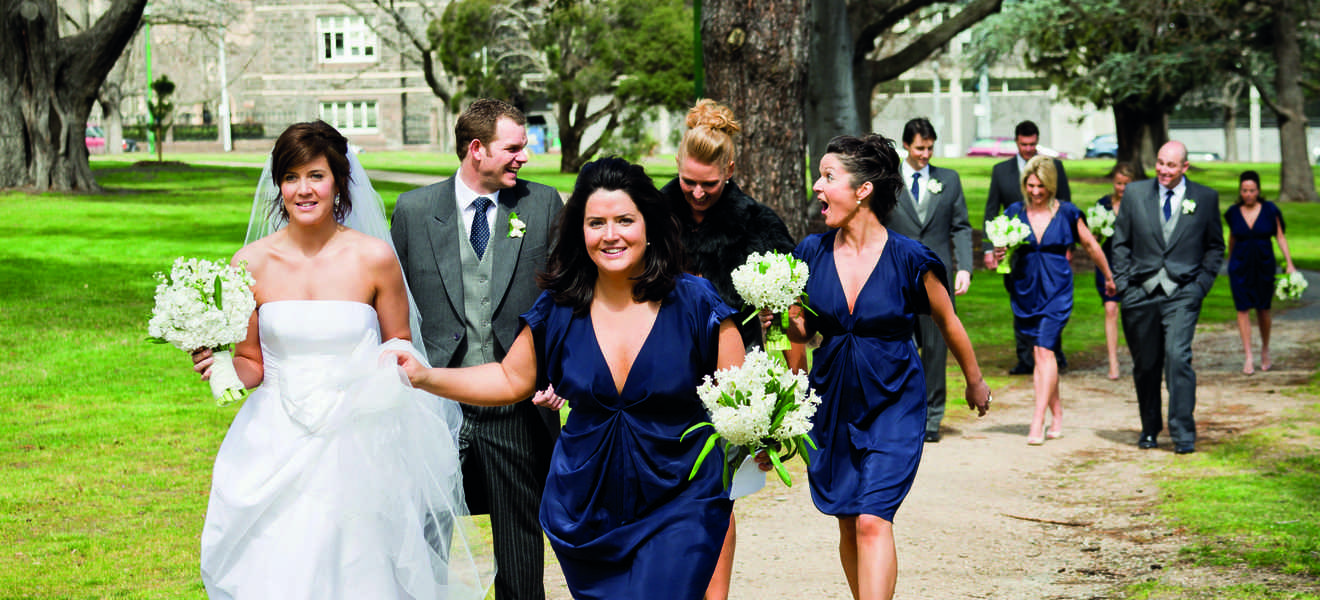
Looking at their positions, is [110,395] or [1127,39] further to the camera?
[1127,39]

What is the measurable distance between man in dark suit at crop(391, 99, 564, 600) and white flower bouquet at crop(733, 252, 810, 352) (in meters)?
0.87

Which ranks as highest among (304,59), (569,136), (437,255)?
(304,59)

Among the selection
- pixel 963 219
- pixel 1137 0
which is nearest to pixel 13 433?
pixel 963 219

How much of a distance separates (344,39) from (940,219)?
65.4 meters

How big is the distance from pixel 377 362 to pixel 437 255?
1005mm

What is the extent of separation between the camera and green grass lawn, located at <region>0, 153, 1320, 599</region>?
7625 mm

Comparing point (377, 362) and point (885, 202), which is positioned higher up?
point (885, 202)

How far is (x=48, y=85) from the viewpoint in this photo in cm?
3153

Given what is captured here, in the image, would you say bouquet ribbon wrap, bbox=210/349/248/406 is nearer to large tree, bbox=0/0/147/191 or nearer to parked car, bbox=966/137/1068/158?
large tree, bbox=0/0/147/191

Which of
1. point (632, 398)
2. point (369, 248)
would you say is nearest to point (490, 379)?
point (632, 398)

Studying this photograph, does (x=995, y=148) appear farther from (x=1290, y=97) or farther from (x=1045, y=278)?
(x=1045, y=278)

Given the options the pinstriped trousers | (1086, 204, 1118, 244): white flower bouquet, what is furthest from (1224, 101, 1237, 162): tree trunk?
the pinstriped trousers

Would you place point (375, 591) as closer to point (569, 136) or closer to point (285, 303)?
point (285, 303)

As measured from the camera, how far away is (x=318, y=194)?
5117 millimetres
